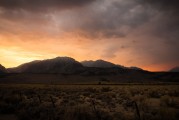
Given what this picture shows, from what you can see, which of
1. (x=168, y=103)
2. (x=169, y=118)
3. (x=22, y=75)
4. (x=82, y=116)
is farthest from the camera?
(x=22, y=75)

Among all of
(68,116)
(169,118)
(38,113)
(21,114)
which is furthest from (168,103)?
(21,114)

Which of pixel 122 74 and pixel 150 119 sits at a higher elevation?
pixel 122 74

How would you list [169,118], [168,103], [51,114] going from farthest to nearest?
1. [168,103]
2. [51,114]
3. [169,118]

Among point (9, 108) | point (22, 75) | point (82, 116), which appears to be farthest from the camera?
point (22, 75)

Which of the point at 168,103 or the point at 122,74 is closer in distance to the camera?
the point at 168,103

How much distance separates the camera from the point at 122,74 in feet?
519

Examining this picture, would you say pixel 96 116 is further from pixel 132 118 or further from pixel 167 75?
pixel 167 75

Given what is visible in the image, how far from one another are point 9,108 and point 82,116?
8284mm

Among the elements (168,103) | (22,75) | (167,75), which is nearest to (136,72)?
(167,75)

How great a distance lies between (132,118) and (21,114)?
8.22m

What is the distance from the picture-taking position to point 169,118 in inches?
443

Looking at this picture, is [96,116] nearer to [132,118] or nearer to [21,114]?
[132,118]

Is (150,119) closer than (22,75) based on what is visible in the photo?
Yes

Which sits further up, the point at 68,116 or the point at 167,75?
the point at 167,75
